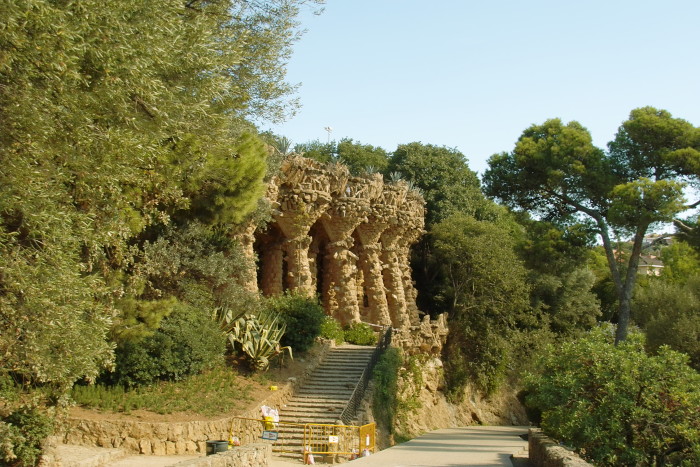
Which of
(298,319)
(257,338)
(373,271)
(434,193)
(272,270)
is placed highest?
(434,193)

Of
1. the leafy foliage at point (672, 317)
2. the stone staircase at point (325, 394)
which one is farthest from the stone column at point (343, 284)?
the leafy foliage at point (672, 317)

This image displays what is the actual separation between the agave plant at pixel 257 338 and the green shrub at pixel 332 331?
3.23 metres

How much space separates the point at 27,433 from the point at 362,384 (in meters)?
10.2

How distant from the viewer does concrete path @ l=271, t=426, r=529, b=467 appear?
1502cm

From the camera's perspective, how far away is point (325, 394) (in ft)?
67.6

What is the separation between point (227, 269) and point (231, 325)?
1664mm

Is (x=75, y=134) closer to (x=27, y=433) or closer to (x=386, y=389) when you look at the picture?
(x=27, y=433)

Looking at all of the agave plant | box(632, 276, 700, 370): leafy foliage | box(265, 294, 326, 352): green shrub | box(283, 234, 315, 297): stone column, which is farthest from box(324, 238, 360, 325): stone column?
box(632, 276, 700, 370): leafy foliage

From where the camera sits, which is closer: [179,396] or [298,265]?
[179,396]

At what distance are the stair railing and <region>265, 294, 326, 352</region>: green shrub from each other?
1.85 meters

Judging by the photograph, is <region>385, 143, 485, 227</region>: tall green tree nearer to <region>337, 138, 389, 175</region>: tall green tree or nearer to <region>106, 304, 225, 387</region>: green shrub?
<region>337, 138, 389, 175</region>: tall green tree

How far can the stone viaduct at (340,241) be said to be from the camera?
24781 millimetres

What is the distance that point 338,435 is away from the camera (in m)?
18.2

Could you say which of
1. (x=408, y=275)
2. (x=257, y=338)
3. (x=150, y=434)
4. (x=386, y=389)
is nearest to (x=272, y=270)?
(x=257, y=338)
